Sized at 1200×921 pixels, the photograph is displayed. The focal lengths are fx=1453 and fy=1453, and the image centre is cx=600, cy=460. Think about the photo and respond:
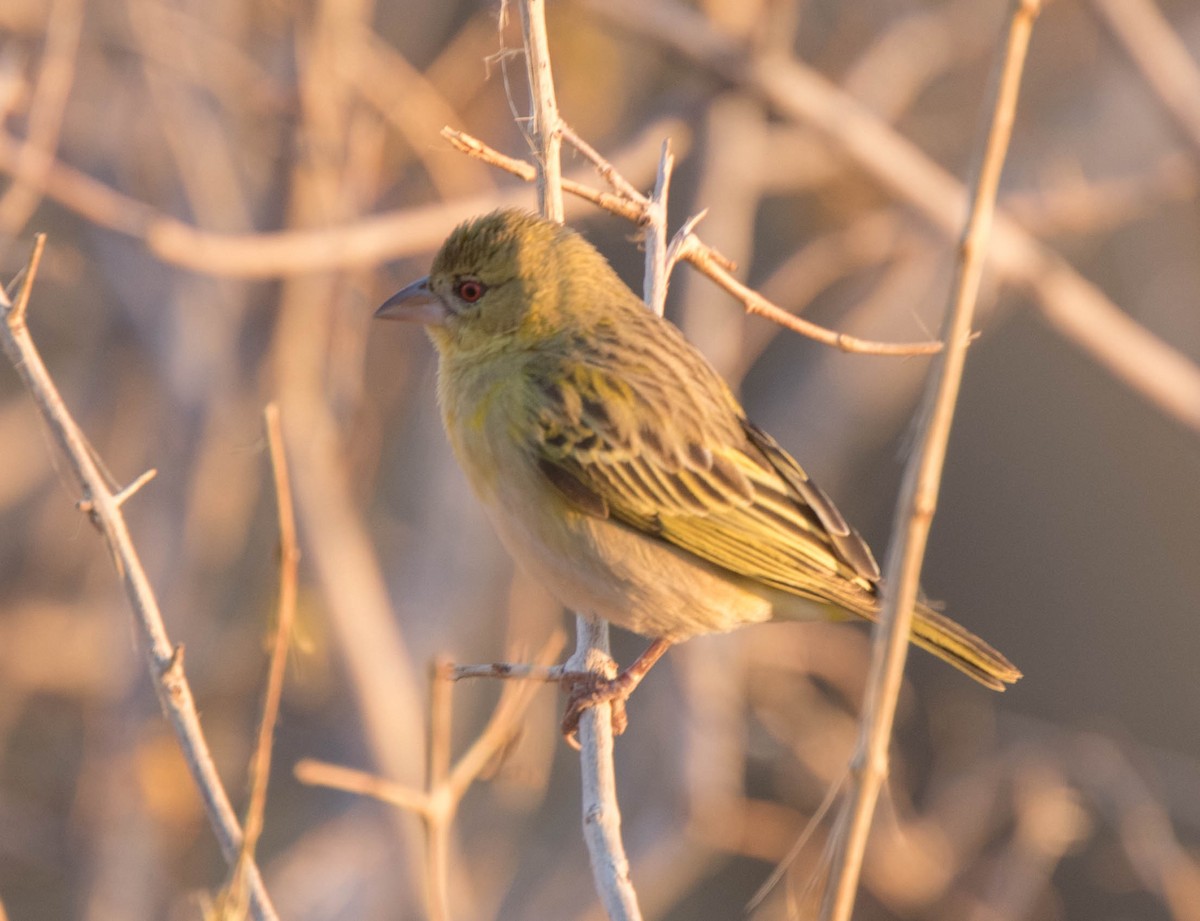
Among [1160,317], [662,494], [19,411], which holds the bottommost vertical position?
[662,494]

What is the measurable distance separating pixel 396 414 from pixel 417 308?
295 cm

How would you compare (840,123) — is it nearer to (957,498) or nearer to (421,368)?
(421,368)

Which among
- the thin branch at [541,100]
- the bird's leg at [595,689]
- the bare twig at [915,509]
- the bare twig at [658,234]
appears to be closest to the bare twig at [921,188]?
the bare twig at [658,234]

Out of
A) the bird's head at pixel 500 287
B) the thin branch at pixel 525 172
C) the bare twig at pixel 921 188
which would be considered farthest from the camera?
the bare twig at pixel 921 188

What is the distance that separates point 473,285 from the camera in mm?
4574

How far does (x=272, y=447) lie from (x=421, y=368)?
4.83m

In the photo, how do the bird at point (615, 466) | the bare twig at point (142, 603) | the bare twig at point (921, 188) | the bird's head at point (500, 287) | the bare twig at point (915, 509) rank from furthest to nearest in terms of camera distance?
the bare twig at point (921, 188), the bird's head at point (500, 287), the bird at point (615, 466), the bare twig at point (142, 603), the bare twig at point (915, 509)

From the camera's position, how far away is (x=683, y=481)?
172 inches

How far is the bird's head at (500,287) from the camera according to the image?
4.52 metres

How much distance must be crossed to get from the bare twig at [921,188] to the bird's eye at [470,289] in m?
2.39

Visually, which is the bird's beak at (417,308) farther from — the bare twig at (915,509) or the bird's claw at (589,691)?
the bare twig at (915,509)

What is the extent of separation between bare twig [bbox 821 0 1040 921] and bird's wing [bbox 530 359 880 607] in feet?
6.02

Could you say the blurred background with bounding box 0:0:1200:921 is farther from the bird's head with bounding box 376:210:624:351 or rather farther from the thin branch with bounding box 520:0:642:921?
the thin branch with bounding box 520:0:642:921

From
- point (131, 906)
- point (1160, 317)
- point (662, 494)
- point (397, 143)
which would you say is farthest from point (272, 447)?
point (1160, 317)
